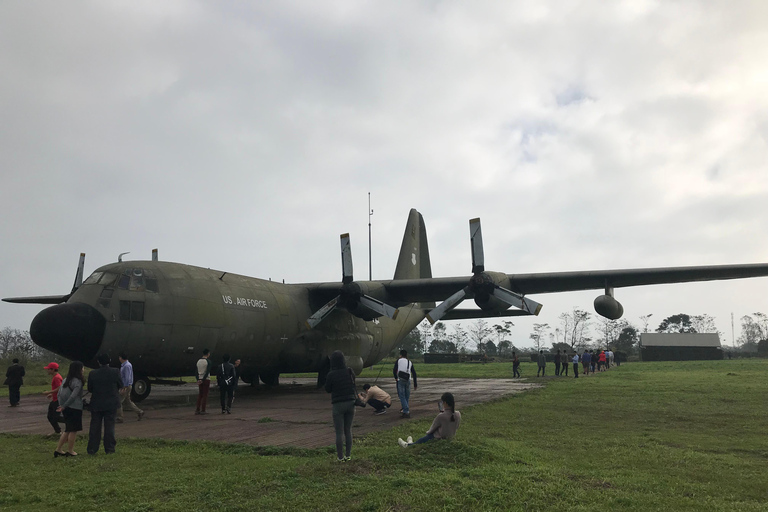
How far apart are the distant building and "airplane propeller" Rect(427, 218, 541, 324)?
61374mm

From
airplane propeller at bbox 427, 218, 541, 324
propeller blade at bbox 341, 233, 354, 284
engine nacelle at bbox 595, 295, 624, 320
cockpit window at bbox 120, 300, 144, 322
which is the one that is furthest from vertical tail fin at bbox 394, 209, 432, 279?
cockpit window at bbox 120, 300, 144, 322

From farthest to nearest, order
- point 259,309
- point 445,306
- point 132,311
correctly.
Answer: point 445,306 < point 259,309 < point 132,311

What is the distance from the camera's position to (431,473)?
263 inches

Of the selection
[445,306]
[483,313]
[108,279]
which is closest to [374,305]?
[445,306]

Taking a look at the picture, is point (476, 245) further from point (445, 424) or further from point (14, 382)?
point (14, 382)

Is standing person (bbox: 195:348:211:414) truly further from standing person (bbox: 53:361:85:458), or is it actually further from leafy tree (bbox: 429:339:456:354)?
leafy tree (bbox: 429:339:456:354)

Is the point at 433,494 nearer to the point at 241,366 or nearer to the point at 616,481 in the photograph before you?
the point at 616,481

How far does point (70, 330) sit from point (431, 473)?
10.0 meters

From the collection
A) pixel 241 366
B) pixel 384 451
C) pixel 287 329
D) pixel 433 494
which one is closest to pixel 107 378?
pixel 384 451

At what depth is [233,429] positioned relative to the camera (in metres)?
11.0

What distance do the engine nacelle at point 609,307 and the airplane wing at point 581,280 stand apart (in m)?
1.12

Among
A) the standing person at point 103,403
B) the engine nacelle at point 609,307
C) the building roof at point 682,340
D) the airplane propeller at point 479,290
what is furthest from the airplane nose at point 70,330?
the building roof at point 682,340

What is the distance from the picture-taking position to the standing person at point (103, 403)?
8.51 meters

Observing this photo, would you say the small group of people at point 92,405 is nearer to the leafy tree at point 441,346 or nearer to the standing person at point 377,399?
the standing person at point 377,399
